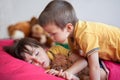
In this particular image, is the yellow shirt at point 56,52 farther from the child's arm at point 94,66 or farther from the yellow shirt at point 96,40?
the child's arm at point 94,66

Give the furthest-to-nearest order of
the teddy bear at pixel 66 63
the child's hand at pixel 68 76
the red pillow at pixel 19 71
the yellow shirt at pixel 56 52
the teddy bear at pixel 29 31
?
the teddy bear at pixel 29 31, the yellow shirt at pixel 56 52, the teddy bear at pixel 66 63, the child's hand at pixel 68 76, the red pillow at pixel 19 71

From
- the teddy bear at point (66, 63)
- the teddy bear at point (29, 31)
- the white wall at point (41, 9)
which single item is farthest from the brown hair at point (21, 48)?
the white wall at point (41, 9)

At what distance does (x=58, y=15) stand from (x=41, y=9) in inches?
35.4

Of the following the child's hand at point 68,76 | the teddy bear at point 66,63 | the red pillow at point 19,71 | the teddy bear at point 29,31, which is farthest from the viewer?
the teddy bear at point 29,31

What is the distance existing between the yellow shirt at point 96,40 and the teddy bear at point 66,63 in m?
0.05

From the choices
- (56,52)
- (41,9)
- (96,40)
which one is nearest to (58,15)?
(96,40)

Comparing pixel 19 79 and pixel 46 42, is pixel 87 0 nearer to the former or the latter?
pixel 46 42

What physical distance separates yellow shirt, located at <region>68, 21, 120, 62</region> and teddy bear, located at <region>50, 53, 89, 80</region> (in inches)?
2.1

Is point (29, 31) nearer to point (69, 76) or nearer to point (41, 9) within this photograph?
point (41, 9)

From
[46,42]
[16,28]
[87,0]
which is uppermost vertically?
[87,0]

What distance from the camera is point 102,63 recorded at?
1.20 metres

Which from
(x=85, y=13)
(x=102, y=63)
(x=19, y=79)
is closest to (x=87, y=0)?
(x=85, y=13)

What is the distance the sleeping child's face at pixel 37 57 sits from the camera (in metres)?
1.20

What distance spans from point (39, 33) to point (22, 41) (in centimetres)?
53
